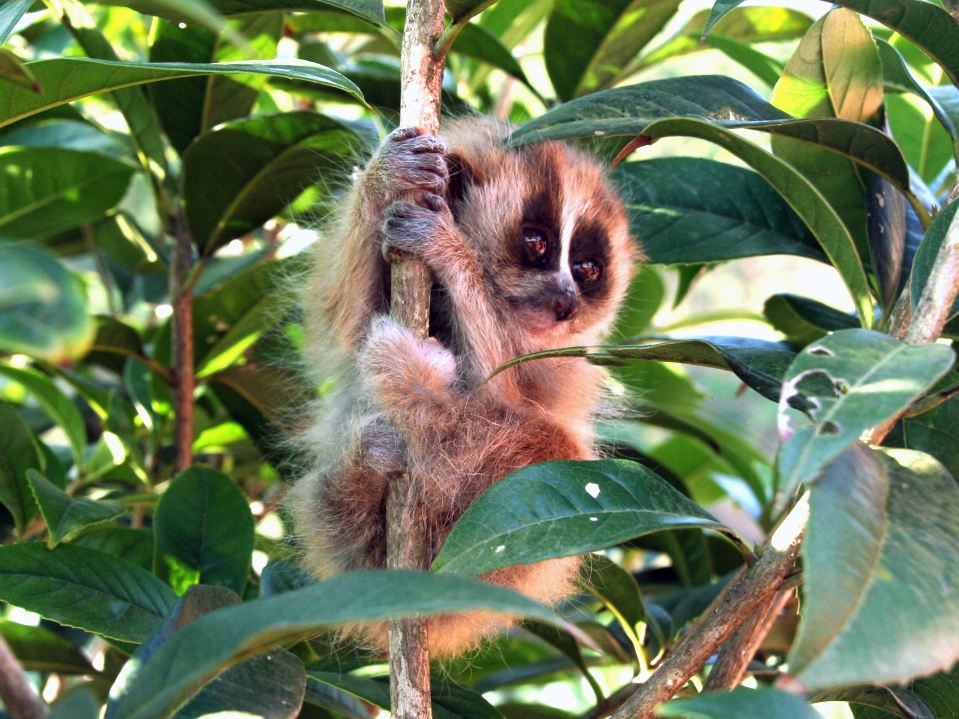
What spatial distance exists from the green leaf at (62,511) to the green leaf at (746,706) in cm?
124

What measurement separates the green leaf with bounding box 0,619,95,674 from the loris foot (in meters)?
1.37

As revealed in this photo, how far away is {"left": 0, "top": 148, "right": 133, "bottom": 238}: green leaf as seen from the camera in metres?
2.51

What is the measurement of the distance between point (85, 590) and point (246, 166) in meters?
1.17

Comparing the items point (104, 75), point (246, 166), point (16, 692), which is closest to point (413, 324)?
point (104, 75)

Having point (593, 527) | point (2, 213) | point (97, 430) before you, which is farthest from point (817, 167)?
point (97, 430)

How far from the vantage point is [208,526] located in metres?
1.82

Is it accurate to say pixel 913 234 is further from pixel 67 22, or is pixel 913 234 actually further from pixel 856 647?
pixel 67 22

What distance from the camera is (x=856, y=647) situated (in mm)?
780

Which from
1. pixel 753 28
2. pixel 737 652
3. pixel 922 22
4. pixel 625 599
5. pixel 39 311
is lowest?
pixel 625 599

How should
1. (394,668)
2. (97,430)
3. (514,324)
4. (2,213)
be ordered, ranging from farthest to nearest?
(97,430)
(2,213)
(514,324)
(394,668)

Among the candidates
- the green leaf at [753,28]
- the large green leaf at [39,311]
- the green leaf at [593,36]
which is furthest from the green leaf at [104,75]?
the green leaf at [753,28]

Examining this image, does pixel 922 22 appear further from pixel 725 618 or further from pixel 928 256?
pixel 725 618

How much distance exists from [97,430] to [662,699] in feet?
7.95

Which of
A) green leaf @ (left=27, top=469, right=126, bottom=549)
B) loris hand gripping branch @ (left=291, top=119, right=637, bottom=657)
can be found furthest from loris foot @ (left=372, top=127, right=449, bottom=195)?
green leaf @ (left=27, top=469, right=126, bottom=549)
